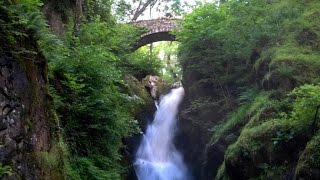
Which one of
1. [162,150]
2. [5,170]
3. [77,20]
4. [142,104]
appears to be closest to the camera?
[5,170]

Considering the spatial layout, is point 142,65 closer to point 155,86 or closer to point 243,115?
point 155,86

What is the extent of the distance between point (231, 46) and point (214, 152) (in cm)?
343

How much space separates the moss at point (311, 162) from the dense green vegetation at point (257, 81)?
0.02m

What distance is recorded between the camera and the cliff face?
13.1ft

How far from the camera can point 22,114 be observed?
4402 millimetres

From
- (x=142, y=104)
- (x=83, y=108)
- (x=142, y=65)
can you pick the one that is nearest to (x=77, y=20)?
(x=83, y=108)

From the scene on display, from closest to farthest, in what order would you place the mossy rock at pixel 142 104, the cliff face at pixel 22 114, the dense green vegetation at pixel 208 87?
the cliff face at pixel 22 114 → the dense green vegetation at pixel 208 87 → the mossy rock at pixel 142 104

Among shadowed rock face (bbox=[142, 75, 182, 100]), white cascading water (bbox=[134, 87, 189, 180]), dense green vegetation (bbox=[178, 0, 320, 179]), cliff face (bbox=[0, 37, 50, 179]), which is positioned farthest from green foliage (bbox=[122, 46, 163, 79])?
cliff face (bbox=[0, 37, 50, 179])

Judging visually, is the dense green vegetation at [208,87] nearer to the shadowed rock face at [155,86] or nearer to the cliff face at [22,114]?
the cliff face at [22,114]

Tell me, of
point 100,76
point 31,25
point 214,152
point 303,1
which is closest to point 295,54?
point 303,1

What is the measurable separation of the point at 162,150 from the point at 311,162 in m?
9.65

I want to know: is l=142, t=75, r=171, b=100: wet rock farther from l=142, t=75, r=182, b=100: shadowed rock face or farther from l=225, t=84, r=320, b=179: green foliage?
l=225, t=84, r=320, b=179: green foliage

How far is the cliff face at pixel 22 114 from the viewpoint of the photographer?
13.1 feet

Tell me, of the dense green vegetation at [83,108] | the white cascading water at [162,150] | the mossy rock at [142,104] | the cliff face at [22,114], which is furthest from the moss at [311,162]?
the mossy rock at [142,104]
